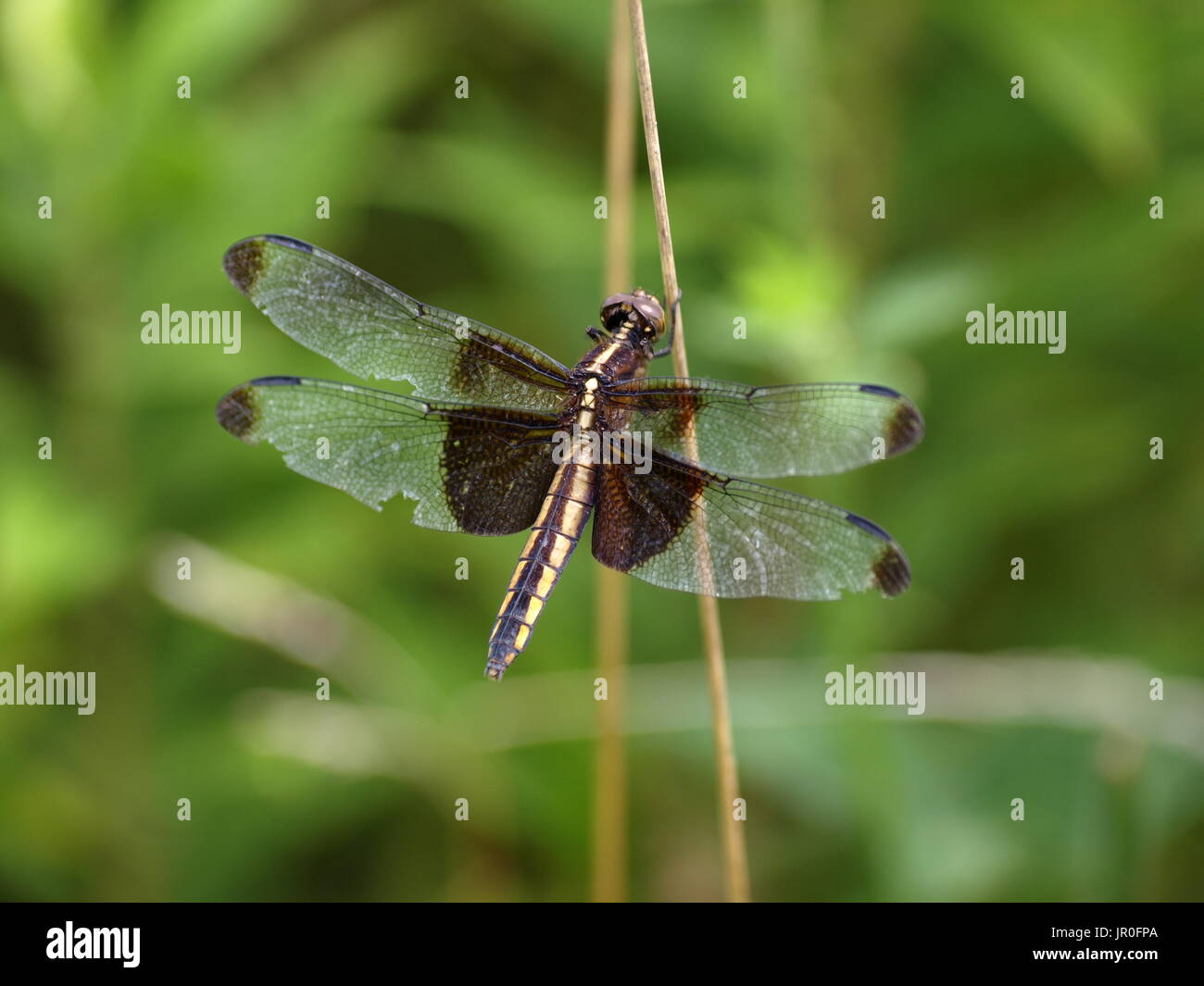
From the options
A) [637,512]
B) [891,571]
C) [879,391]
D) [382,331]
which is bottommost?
[891,571]

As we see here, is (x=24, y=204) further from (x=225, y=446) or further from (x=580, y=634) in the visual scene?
(x=580, y=634)

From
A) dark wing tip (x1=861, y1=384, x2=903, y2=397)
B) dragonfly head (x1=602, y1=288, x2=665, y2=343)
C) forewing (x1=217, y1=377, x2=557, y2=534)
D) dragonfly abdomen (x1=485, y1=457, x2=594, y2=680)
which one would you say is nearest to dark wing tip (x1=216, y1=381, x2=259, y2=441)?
forewing (x1=217, y1=377, x2=557, y2=534)

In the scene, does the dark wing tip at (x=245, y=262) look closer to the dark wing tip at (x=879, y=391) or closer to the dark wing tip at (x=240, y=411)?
the dark wing tip at (x=240, y=411)

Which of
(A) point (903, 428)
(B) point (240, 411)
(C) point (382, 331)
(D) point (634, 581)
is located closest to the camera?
(A) point (903, 428)

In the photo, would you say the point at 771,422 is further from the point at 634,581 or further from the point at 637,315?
the point at 634,581

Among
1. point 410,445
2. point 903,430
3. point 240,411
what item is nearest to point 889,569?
point 903,430

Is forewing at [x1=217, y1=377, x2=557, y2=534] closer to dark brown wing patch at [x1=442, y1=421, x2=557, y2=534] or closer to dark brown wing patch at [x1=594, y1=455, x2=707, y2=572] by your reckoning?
dark brown wing patch at [x1=442, y1=421, x2=557, y2=534]
